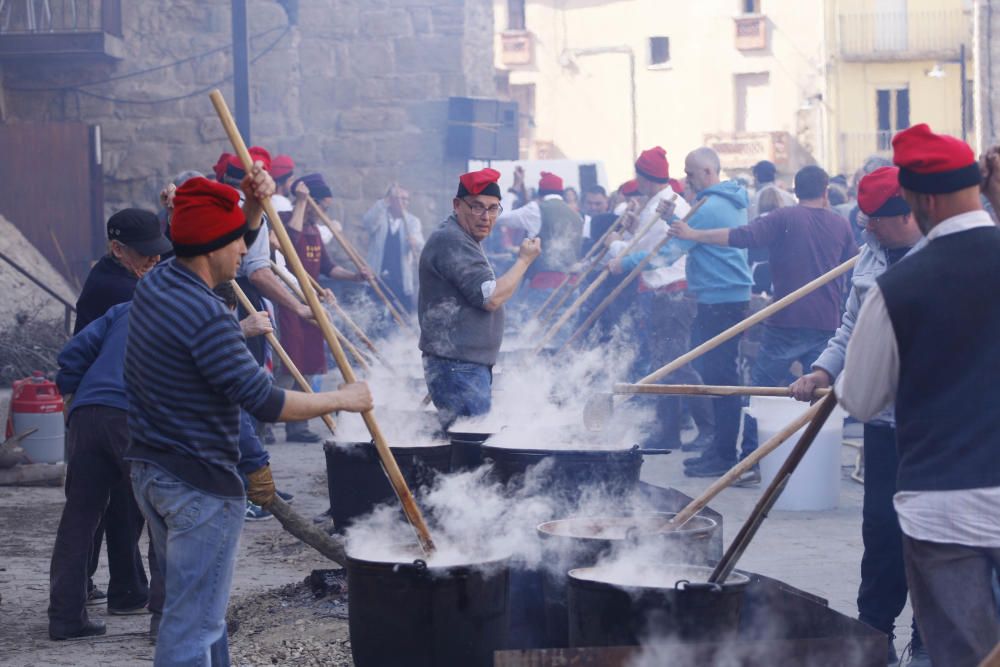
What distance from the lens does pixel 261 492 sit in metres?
5.09

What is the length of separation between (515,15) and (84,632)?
3899cm

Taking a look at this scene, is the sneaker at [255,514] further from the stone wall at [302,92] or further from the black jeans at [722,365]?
the stone wall at [302,92]

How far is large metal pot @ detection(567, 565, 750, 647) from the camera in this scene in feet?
13.4

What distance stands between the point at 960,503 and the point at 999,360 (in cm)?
39

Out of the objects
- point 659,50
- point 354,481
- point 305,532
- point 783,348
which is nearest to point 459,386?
point 354,481

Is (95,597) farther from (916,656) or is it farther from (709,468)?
(709,468)

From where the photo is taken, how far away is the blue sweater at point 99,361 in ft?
18.2

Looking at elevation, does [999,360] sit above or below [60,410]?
above

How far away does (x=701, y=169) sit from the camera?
9.52m

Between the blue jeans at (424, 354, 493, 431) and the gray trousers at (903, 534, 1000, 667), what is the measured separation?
3214 mm

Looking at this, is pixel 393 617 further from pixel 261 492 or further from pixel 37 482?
pixel 37 482

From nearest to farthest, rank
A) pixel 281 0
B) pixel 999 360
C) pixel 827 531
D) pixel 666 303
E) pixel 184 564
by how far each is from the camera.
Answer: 1. pixel 999 360
2. pixel 184 564
3. pixel 827 531
4. pixel 666 303
5. pixel 281 0

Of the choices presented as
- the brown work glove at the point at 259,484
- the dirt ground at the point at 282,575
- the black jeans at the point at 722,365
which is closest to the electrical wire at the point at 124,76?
the dirt ground at the point at 282,575

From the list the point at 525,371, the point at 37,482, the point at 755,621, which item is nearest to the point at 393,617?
the point at 755,621
